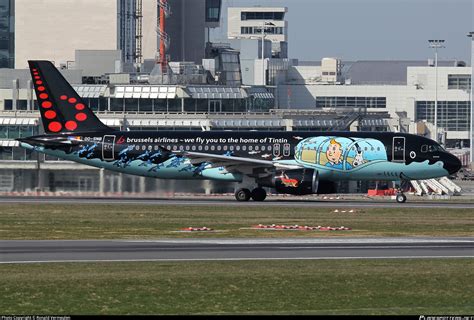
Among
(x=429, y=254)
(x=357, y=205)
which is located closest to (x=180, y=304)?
(x=429, y=254)

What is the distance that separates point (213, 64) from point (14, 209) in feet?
292

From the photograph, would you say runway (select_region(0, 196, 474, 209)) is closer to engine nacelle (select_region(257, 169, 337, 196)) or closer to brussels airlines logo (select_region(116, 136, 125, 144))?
engine nacelle (select_region(257, 169, 337, 196))

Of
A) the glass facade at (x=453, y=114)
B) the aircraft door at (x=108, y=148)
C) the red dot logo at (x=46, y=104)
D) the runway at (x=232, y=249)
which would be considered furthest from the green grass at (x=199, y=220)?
the glass facade at (x=453, y=114)

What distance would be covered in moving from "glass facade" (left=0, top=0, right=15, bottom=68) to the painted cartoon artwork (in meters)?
97.4

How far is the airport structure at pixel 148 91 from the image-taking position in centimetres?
10212

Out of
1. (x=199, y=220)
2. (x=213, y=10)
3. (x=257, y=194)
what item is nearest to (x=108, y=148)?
(x=257, y=194)

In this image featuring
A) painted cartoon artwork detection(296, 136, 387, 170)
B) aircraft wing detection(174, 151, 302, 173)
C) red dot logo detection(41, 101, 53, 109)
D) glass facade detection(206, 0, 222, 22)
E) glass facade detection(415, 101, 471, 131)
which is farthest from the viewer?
glass facade detection(415, 101, 471, 131)

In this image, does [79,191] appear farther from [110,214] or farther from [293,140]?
[110,214]

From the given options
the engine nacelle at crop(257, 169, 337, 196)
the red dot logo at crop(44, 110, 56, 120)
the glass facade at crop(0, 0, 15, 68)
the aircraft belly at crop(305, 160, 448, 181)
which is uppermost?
the glass facade at crop(0, 0, 15, 68)

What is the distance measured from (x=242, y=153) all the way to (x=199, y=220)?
A: 19.5m

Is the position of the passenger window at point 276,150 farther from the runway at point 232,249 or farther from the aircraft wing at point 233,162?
the runway at point 232,249

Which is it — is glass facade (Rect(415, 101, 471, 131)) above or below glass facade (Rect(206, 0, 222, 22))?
below

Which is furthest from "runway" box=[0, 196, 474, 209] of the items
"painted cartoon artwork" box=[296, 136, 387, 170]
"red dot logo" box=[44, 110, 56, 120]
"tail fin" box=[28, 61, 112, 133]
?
"red dot logo" box=[44, 110, 56, 120]

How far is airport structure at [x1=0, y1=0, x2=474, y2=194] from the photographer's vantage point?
10212 cm
